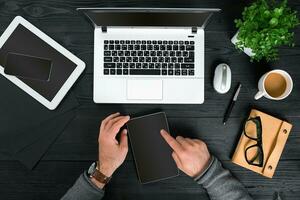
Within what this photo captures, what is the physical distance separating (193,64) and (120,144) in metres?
0.34

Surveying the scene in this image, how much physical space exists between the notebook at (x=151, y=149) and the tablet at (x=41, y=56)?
0.79ft

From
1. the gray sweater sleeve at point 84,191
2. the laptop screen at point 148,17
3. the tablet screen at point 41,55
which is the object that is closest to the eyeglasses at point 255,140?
the laptop screen at point 148,17

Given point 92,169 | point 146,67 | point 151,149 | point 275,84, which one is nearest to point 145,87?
point 146,67

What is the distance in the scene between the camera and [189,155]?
102 centimetres

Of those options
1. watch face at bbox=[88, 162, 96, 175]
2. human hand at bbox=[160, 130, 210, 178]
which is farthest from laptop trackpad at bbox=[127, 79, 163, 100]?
watch face at bbox=[88, 162, 96, 175]

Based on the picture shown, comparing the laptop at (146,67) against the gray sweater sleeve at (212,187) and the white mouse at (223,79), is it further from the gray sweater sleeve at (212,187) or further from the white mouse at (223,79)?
the gray sweater sleeve at (212,187)

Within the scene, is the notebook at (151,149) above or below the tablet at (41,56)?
below

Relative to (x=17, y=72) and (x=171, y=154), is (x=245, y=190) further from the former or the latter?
(x=17, y=72)

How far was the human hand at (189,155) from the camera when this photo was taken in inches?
40.2

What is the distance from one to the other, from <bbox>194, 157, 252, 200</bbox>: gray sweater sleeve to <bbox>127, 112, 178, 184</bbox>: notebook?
0.33 ft

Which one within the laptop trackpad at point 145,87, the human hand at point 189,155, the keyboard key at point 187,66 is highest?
the keyboard key at point 187,66

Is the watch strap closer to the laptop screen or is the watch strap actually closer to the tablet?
the tablet

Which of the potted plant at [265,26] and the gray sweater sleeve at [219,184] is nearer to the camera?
the potted plant at [265,26]

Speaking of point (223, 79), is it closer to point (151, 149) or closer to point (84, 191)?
point (151, 149)
